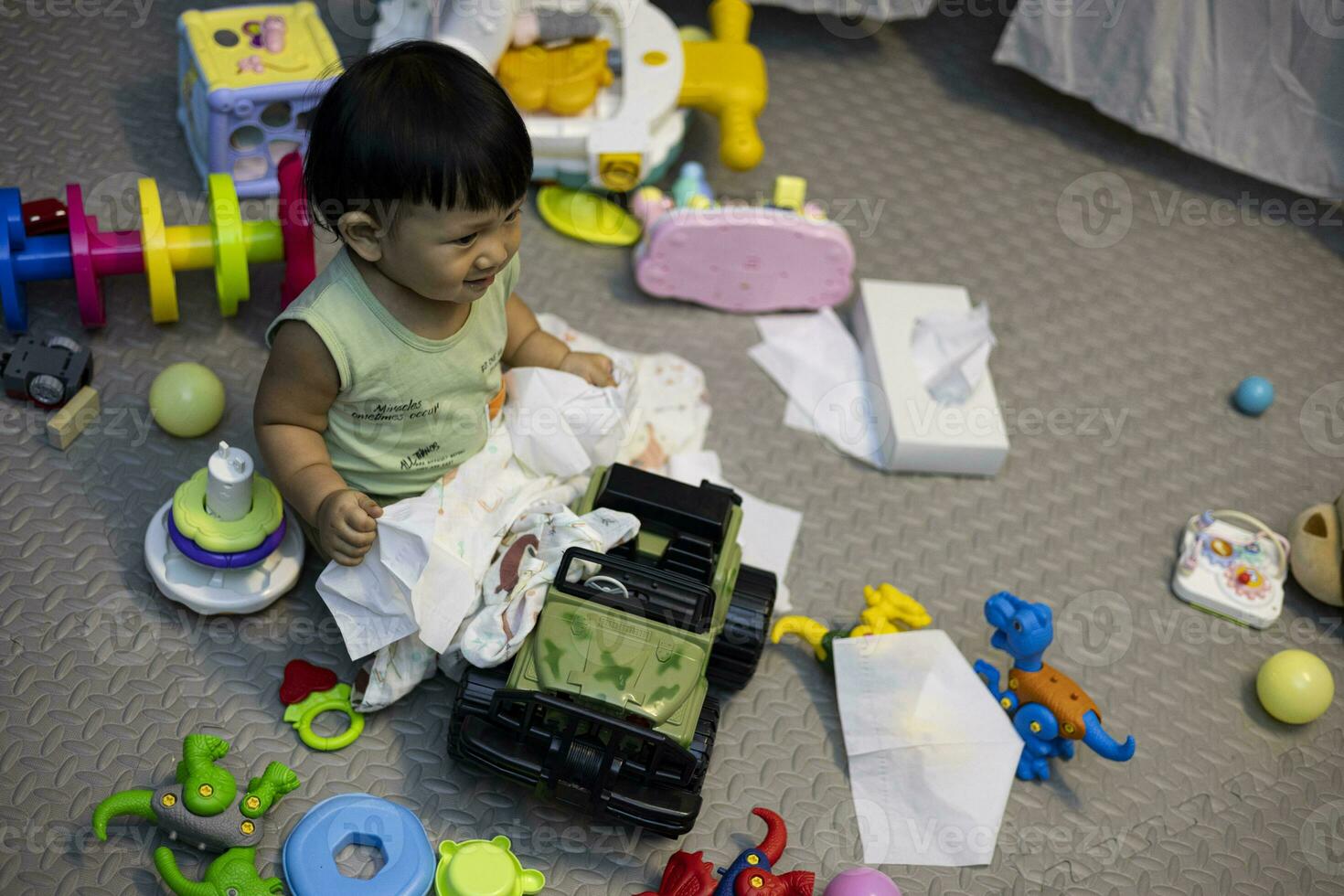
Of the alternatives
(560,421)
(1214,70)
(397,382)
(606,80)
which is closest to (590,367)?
(560,421)

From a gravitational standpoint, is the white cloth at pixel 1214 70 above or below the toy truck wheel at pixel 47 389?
above

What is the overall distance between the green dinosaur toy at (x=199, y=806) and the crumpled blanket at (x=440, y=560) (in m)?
0.12

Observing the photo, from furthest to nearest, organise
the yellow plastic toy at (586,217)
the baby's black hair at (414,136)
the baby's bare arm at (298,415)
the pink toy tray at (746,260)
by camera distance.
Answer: the yellow plastic toy at (586,217)
the pink toy tray at (746,260)
the baby's bare arm at (298,415)
the baby's black hair at (414,136)

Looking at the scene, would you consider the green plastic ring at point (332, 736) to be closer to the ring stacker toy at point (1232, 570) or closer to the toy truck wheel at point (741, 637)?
the toy truck wheel at point (741, 637)

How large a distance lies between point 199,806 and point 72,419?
419 millimetres

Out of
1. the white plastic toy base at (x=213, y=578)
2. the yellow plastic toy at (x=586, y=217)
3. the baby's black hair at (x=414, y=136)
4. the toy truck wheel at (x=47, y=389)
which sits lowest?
the white plastic toy base at (x=213, y=578)

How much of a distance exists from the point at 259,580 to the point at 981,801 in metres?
0.61

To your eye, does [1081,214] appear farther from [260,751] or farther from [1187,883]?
[260,751]

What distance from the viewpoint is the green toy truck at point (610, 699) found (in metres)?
0.91

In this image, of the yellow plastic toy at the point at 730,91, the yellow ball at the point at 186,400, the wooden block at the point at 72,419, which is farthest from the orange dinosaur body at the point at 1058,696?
the wooden block at the point at 72,419

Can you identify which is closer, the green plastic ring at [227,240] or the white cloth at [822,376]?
the green plastic ring at [227,240]

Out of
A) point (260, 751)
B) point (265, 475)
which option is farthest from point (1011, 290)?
point (260, 751)

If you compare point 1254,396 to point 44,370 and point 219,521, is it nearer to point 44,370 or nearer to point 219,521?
point 219,521

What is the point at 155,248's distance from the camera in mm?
1154
